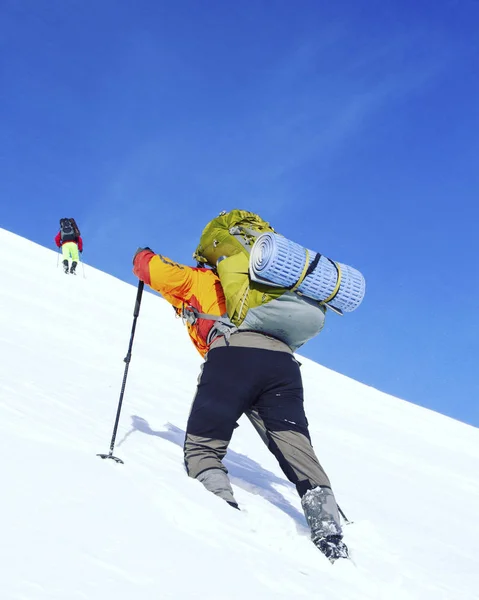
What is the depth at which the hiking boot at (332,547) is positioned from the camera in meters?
3.22

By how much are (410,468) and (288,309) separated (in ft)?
17.3

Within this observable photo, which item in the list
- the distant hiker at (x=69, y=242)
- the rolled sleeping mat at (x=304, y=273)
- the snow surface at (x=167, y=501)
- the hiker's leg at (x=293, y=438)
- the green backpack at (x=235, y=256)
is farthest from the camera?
the distant hiker at (x=69, y=242)

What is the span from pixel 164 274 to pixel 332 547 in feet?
6.87

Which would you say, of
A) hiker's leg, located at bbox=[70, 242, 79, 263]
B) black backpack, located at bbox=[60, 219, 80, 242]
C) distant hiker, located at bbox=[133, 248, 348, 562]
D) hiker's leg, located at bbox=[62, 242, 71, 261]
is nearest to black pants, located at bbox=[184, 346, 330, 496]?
distant hiker, located at bbox=[133, 248, 348, 562]

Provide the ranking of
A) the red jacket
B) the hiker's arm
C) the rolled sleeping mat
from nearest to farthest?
the rolled sleeping mat
the hiker's arm
the red jacket

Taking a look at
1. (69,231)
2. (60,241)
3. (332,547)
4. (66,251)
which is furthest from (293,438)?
(69,231)

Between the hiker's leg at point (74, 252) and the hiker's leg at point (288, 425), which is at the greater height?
the hiker's leg at point (74, 252)

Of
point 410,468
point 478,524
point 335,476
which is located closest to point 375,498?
point 335,476

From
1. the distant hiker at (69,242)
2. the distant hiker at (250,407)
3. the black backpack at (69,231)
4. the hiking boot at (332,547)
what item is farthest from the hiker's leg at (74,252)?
the hiking boot at (332,547)

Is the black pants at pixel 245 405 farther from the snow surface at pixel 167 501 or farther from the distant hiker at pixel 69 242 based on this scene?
the distant hiker at pixel 69 242

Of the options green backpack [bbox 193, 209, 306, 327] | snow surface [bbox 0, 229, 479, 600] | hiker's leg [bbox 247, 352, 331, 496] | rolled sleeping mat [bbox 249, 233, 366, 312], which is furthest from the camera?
green backpack [bbox 193, 209, 306, 327]

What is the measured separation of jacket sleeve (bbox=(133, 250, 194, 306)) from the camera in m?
4.30

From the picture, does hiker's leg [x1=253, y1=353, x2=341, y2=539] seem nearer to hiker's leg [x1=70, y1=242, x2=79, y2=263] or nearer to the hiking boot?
the hiking boot

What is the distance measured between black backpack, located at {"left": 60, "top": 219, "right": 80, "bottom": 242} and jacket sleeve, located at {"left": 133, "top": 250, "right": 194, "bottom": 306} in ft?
50.4
